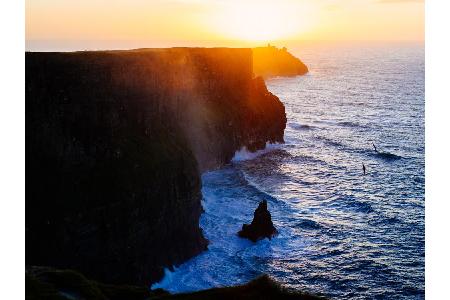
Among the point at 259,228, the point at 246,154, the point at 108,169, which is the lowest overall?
the point at 259,228

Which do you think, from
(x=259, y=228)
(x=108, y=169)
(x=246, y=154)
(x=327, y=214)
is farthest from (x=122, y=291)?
(x=246, y=154)

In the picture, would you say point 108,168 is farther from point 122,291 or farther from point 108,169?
point 122,291

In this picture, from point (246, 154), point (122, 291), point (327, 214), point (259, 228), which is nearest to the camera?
point (122, 291)

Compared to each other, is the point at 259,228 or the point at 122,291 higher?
the point at 122,291

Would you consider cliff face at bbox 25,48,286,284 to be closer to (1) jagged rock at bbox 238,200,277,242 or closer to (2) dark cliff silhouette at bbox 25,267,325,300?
(1) jagged rock at bbox 238,200,277,242
